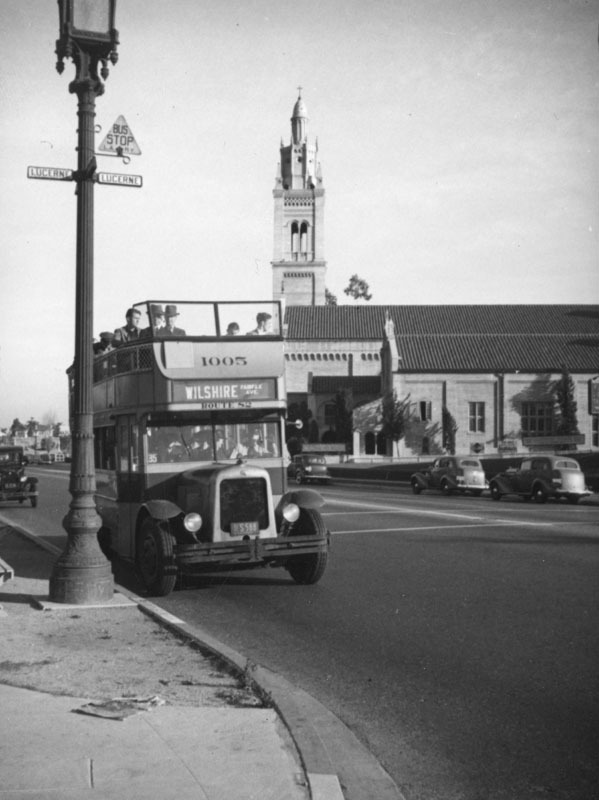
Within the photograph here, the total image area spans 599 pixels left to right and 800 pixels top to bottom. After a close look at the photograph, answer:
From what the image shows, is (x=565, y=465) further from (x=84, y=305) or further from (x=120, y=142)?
(x=120, y=142)

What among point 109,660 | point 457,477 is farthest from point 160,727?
point 457,477

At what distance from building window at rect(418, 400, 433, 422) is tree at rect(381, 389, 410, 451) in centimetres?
163

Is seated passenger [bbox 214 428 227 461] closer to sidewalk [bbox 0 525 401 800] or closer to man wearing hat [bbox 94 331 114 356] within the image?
man wearing hat [bbox 94 331 114 356]

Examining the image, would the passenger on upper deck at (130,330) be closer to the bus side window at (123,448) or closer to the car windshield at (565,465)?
the bus side window at (123,448)

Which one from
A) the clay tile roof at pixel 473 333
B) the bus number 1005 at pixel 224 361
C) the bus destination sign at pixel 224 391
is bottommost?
the bus destination sign at pixel 224 391

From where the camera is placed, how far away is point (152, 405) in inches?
464

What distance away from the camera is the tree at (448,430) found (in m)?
75.7

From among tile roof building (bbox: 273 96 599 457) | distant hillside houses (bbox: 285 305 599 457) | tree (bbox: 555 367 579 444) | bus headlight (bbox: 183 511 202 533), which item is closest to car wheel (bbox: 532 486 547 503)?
bus headlight (bbox: 183 511 202 533)

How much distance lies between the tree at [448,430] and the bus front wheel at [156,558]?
2574 inches

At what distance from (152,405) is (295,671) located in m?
5.11

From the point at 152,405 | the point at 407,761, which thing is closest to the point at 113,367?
the point at 152,405

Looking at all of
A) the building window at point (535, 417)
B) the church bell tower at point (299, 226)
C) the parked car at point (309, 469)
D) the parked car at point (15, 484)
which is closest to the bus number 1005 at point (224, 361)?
the parked car at point (15, 484)

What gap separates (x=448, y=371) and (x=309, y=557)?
66.9 metres

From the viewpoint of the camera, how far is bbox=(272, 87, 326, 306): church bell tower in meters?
105
